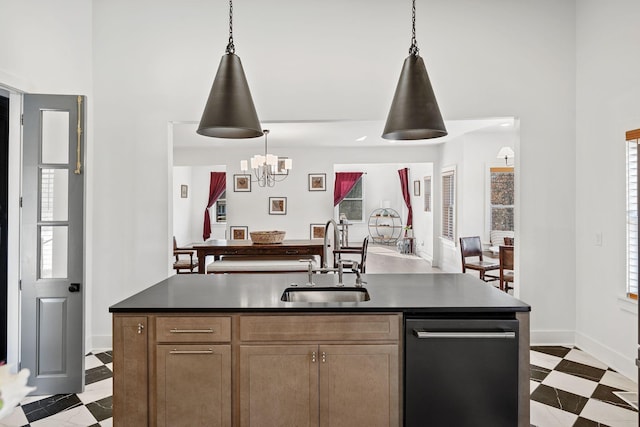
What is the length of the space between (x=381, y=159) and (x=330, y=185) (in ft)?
4.03

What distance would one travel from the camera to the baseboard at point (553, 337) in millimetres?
4094

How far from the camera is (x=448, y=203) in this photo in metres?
8.84

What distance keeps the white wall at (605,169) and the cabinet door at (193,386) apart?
307 centimetres

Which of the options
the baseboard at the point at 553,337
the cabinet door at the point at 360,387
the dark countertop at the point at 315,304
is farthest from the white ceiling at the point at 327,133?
the cabinet door at the point at 360,387

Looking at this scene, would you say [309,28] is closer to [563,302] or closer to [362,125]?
[362,125]

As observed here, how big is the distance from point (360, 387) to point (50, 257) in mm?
2494

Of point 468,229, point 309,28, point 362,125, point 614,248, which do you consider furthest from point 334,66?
point 468,229

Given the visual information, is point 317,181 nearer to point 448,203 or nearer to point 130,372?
point 448,203

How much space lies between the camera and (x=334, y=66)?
4117 mm

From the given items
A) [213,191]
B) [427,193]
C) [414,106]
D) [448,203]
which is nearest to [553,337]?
[414,106]

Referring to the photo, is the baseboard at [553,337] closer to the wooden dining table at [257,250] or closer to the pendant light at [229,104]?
the wooden dining table at [257,250]

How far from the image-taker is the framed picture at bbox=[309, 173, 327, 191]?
30.6 ft

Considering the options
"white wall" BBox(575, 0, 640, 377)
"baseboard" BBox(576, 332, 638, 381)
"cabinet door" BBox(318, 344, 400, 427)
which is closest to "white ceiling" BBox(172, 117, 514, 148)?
"white wall" BBox(575, 0, 640, 377)

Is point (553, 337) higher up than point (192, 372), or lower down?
lower down
